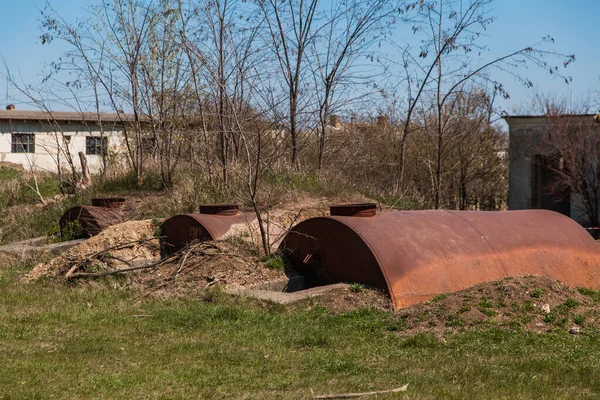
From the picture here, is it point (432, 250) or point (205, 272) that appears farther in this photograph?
point (205, 272)

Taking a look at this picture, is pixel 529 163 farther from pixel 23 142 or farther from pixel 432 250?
pixel 23 142

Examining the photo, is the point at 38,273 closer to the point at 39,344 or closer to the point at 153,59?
the point at 39,344

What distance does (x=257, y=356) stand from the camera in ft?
21.8

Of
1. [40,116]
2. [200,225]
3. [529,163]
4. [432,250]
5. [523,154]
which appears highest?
[40,116]

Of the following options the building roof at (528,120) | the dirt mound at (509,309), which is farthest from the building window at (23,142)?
the dirt mound at (509,309)

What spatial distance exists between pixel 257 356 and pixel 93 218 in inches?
319

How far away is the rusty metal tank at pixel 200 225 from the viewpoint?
11.2 m

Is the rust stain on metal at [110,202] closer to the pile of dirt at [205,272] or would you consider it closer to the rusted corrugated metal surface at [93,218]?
→ the rusted corrugated metal surface at [93,218]

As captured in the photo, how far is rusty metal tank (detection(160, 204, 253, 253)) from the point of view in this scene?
442 inches

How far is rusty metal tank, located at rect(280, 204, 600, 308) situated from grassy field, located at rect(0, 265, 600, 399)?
903 millimetres

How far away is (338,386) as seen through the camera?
18.5 feet

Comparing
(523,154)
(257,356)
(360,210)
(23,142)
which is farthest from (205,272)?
(23,142)

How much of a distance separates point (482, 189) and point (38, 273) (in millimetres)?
19229

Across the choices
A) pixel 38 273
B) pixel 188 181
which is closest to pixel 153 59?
pixel 188 181
